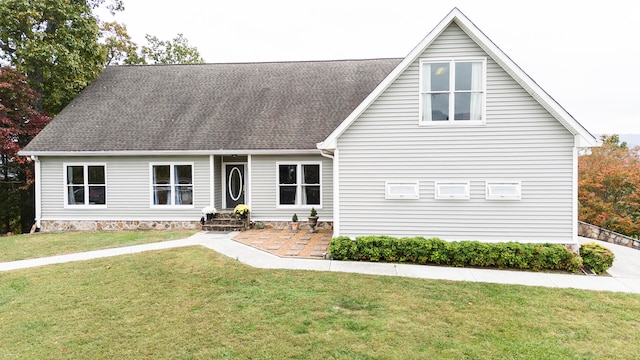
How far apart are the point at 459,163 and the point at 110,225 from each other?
44.5ft

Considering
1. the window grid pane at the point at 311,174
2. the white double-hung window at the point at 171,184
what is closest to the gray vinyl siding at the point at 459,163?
the window grid pane at the point at 311,174

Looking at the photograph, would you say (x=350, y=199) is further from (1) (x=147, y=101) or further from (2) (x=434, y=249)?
(1) (x=147, y=101)

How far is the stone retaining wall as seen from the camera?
11969mm

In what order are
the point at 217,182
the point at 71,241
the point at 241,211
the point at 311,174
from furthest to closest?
the point at 217,182, the point at 311,174, the point at 241,211, the point at 71,241

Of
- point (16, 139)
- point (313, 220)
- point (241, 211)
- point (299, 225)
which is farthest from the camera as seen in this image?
point (16, 139)

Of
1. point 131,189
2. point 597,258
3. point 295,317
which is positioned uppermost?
point 131,189

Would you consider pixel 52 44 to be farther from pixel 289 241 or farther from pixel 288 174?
pixel 289 241

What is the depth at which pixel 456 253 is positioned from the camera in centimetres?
862

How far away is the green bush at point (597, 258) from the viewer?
8.23 m

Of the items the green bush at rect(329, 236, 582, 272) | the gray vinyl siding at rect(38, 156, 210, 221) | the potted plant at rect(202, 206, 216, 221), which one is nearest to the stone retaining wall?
the green bush at rect(329, 236, 582, 272)

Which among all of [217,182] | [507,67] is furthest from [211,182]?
[507,67]

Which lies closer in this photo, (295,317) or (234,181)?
(295,317)

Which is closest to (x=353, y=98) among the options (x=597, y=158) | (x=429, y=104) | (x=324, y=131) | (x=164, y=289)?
(x=324, y=131)

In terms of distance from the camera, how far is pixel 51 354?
451 cm
